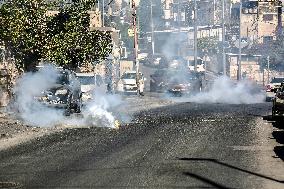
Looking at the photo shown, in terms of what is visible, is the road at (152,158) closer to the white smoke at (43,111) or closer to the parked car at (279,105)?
the parked car at (279,105)

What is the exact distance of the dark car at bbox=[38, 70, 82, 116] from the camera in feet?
74.8

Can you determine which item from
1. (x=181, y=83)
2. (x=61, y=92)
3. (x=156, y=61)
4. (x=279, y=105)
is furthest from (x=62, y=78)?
(x=156, y=61)

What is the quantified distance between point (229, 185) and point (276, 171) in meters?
2.06

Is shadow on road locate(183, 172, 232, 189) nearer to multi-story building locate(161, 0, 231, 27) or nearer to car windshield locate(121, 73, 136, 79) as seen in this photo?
car windshield locate(121, 73, 136, 79)

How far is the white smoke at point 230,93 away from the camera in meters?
40.8

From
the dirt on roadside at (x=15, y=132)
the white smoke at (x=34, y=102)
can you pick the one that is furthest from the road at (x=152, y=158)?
the white smoke at (x=34, y=102)

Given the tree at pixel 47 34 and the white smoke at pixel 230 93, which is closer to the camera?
the tree at pixel 47 34

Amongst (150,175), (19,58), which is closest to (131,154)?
(150,175)

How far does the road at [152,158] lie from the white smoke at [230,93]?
1921 cm

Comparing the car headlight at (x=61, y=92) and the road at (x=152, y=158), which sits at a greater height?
the car headlight at (x=61, y=92)

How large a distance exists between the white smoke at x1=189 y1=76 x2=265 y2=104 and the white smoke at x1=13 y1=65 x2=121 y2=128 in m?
18.4

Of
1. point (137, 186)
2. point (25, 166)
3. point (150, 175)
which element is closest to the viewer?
point (137, 186)

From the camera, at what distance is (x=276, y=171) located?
1235cm

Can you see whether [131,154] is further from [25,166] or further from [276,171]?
[276,171]
